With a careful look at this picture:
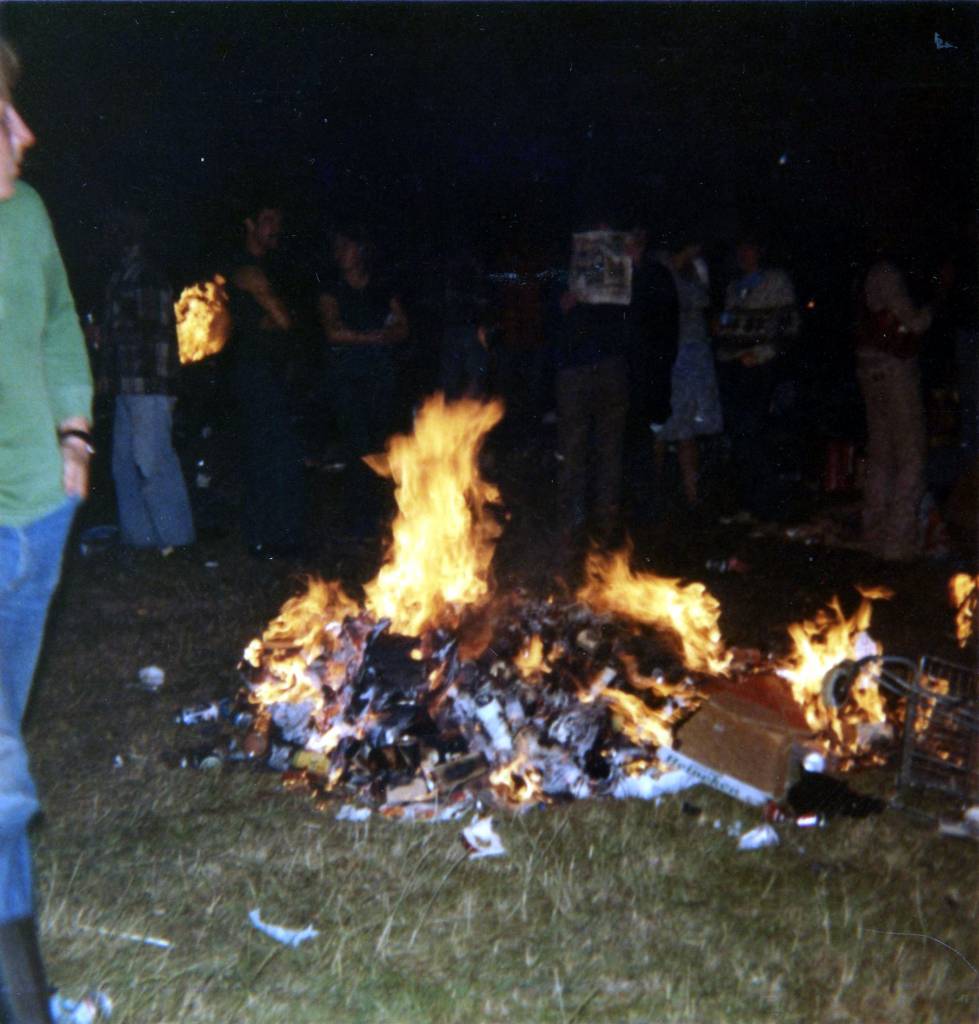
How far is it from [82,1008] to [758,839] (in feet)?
8.51

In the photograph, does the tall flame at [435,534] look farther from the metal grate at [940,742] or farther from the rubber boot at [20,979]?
the rubber boot at [20,979]

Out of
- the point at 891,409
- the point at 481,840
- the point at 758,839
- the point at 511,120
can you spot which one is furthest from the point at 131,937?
the point at 511,120

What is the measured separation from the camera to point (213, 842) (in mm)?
4535

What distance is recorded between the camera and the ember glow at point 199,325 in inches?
380

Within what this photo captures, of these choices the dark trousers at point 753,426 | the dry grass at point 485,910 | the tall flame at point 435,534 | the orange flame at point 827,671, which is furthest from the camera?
the dark trousers at point 753,426

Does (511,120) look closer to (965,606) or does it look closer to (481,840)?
(965,606)

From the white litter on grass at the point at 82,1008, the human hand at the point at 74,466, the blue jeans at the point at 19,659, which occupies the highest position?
the human hand at the point at 74,466

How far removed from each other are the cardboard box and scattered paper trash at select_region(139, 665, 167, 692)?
9.84 ft

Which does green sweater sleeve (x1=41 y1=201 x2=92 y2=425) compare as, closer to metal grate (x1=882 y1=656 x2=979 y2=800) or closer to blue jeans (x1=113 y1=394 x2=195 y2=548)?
metal grate (x1=882 y1=656 x2=979 y2=800)

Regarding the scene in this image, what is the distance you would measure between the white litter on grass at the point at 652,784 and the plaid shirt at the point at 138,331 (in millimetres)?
5189

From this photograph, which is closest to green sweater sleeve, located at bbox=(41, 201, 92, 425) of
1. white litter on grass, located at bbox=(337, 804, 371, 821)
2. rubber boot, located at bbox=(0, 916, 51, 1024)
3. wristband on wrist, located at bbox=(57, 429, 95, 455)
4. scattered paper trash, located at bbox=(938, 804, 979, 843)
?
wristband on wrist, located at bbox=(57, 429, 95, 455)

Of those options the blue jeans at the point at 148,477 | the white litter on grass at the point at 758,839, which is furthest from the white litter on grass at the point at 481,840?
the blue jeans at the point at 148,477

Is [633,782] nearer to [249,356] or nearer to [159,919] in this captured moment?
[159,919]

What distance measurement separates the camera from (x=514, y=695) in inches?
213
